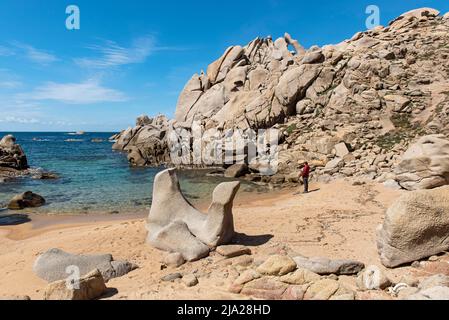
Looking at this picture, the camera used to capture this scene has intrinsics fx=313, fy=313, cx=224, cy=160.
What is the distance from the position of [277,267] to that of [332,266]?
1.35m

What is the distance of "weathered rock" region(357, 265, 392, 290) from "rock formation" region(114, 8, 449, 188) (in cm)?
1383

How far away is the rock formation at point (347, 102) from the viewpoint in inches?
953

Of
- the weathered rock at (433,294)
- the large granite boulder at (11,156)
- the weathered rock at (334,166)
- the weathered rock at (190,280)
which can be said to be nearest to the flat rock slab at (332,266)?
the weathered rock at (433,294)

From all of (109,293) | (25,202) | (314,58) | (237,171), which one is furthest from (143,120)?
(109,293)

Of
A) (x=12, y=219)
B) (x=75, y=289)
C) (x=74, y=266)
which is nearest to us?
(x=75, y=289)

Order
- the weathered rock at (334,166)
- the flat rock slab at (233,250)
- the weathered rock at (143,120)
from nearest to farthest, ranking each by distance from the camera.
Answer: the flat rock slab at (233,250) → the weathered rock at (334,166) → the weathered rock at (143,120)

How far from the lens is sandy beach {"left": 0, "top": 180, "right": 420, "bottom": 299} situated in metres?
7.59

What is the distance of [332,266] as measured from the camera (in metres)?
7.39

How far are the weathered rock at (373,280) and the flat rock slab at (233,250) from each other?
329 centimetres

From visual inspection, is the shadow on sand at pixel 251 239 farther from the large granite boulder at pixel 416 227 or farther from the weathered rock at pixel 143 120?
the weathered rock at pixel 143 120

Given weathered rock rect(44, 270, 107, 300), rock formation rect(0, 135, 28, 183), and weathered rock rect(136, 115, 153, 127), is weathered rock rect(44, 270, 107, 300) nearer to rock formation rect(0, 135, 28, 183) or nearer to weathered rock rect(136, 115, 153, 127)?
rock formation rect(0, 135, 28, 183)

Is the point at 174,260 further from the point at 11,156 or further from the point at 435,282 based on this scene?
the point at 11,156

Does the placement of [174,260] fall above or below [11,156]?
below

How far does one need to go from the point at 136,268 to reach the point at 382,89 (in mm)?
28413
